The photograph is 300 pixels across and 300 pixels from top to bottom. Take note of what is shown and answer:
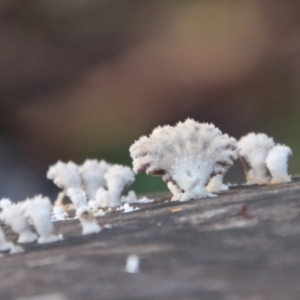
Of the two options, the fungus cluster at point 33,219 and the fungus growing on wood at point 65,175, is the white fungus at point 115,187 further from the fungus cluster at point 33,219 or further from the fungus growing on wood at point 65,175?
the fungus cluster at point 33,219

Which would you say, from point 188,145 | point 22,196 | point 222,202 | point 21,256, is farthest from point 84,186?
point 22,196

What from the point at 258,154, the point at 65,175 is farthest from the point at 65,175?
the point at 258,154

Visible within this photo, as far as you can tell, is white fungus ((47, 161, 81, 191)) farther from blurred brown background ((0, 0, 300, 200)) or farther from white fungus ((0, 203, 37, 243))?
blurred brown background ((0, 0, 300, 200))

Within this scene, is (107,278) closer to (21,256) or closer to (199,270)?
(199,270)

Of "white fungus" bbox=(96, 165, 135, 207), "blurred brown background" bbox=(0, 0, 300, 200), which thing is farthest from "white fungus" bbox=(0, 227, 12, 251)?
"blurred brown background" bbox=(0, 0, 300, 200)

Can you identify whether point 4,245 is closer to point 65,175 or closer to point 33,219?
point 33,219

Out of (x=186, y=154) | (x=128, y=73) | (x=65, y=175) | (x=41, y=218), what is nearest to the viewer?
(x=41, y=218)
